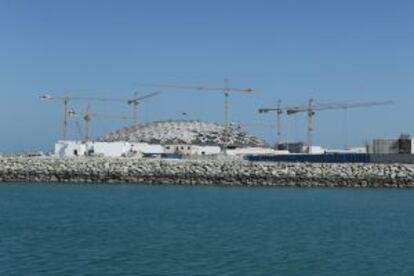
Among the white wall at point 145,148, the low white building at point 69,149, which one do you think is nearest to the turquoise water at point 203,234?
the low white building at point 69,149

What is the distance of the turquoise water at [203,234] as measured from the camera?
2306 centimetres

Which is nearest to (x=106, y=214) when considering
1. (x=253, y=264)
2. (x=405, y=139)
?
(x=253, y=264)

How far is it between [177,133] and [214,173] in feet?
390

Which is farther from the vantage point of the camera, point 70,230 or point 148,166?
point 148,166

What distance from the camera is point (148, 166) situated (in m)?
65.4

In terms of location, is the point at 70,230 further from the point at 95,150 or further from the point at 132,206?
the point at 95,150

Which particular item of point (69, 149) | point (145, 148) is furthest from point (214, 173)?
point (145, 148)

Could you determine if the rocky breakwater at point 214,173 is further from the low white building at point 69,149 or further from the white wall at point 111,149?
the low white building at point 69,149

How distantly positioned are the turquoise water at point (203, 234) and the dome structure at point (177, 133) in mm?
123557

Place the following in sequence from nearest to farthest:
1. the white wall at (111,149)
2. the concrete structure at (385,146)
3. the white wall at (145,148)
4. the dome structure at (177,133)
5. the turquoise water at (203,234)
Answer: the turquoise water at (203,234), the concrete structure at (385,146), the white wall at (111,149), the white wall at (145,148), the dome structure at (177,133)

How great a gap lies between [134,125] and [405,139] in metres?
111

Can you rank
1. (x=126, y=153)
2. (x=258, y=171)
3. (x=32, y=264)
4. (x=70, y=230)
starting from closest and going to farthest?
(x=32, y=264) < (x=70, y=230) < (x=258, y=171) < (x=126, y=153)

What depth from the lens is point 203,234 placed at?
30.2 meters

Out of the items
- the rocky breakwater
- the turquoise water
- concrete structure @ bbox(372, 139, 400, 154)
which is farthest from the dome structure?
the turquoise water
